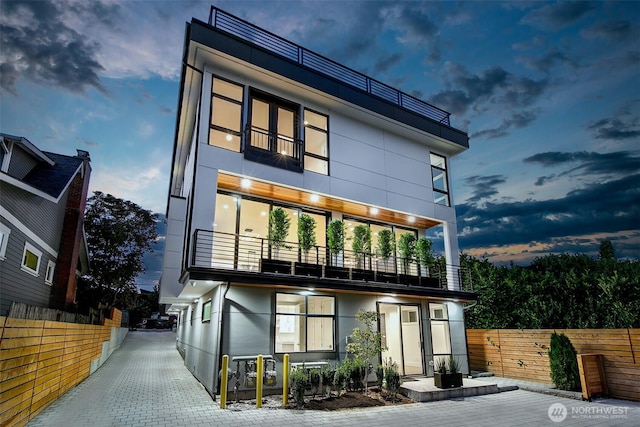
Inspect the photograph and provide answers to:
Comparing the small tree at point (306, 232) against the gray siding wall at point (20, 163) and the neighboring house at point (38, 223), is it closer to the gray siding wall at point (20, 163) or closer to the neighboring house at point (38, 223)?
the neighboring house at point (38, 223)

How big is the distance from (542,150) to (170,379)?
3316cm

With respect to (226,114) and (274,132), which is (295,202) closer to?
(274,132)

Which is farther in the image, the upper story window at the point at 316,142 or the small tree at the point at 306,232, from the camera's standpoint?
the upper story window at the point at 316,142

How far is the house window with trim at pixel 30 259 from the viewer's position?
10.2m

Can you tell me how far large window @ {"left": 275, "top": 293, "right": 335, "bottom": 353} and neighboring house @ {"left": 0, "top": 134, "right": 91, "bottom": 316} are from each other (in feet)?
25.5

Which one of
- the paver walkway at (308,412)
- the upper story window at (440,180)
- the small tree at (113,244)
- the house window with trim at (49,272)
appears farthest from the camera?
the small tree at (113,244)

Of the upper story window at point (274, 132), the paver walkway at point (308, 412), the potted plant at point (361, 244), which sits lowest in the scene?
the paver walkway at point (308, 412)

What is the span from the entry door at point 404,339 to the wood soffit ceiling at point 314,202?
135 inches

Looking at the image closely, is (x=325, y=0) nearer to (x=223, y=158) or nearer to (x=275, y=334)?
(x=223, y=158)

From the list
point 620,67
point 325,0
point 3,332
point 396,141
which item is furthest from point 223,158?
point 620,67

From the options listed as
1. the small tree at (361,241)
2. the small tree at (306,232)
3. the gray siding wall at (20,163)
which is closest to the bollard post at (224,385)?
the small tree at (306,232)

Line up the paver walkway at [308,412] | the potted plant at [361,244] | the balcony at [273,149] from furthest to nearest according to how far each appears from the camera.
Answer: the potted plant at [361,244] → the balcony at [273,149] → the paver walkway at [308,412]

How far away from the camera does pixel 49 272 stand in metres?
12.9

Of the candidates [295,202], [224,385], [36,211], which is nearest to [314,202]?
[295,202]
